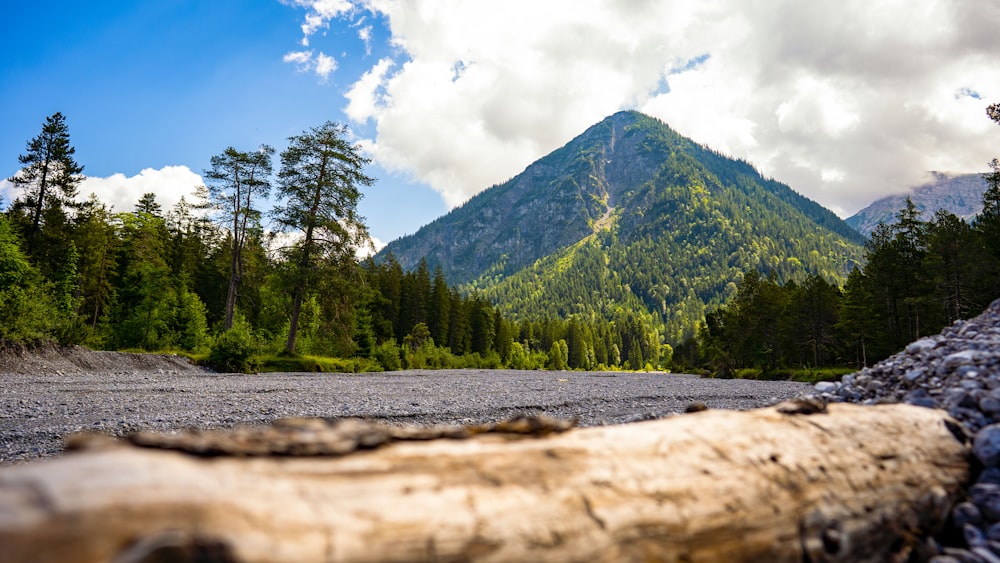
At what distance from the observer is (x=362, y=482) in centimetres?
160

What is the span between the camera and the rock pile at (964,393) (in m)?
2.77

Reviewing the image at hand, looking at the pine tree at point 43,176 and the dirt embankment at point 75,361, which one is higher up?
the pine tree at point 43,176

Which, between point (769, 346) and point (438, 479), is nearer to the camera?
point (438, 479)

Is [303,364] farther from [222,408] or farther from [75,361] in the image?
[222,408]

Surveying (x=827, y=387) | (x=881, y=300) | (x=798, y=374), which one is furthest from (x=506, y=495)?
(x=881, y=300)

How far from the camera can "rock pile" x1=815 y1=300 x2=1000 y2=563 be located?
109 inches

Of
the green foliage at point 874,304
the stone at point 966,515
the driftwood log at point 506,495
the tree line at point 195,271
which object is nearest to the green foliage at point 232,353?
the tree line at point 195,271

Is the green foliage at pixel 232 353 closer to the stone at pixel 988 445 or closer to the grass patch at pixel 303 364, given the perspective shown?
the grass patch at pixel 303 364

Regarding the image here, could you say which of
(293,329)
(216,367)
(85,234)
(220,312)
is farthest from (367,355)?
(85,234)

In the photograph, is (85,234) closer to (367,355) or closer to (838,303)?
(367,355)

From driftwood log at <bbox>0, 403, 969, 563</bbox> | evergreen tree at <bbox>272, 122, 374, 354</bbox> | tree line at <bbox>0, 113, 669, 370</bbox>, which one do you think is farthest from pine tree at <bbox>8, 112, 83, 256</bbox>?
driftwood log at <bbox>0, 403, 969, 563</bbox>

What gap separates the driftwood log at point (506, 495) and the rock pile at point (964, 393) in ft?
0.58

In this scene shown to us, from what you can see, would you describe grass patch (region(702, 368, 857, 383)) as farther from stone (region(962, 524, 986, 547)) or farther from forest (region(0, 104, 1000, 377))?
stone (region(962, 524, 986, 547))

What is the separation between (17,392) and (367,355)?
28.3m
